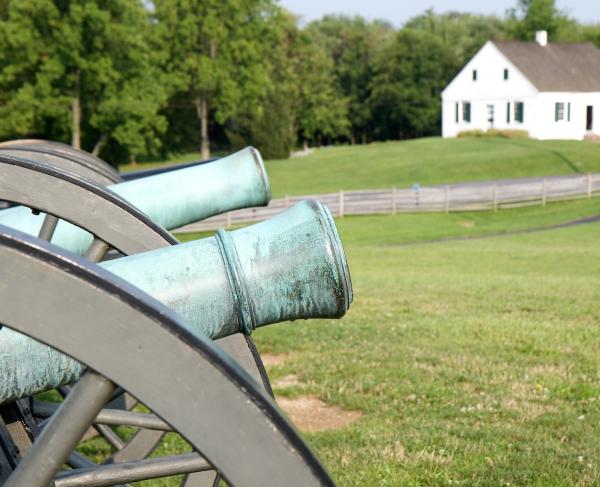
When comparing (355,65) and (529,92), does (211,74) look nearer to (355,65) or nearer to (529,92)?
(529,92)

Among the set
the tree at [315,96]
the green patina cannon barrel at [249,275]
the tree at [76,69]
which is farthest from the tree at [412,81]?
the green patina cannon barrel at [249,275]

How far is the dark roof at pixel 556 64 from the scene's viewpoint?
6066cm

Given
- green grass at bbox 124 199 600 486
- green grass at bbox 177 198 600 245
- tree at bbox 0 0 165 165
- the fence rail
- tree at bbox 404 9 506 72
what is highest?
tree at bbox 404 9 506 72

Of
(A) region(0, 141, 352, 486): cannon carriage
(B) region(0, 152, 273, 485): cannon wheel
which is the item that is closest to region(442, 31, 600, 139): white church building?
(B) region(0, 152, 273, 485): cannon wheel

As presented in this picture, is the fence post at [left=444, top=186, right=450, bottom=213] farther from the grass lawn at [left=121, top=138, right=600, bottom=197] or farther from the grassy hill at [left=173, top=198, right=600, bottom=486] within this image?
the grassy hill at [left=173, top=198, right=600, bottom=486]

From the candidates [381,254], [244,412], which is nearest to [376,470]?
[244,412]

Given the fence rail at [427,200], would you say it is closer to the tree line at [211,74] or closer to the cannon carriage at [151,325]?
the tree line at [211,74]

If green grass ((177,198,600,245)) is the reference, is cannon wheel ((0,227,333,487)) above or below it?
above

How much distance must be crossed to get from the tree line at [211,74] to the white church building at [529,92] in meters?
11.2

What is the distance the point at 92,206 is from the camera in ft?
9.67

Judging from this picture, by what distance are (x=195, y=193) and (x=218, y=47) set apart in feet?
174

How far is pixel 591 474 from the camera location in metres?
4.25

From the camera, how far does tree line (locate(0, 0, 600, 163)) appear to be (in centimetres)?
4316

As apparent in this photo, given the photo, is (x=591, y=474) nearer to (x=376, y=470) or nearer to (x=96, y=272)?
(x=376, y=470)
